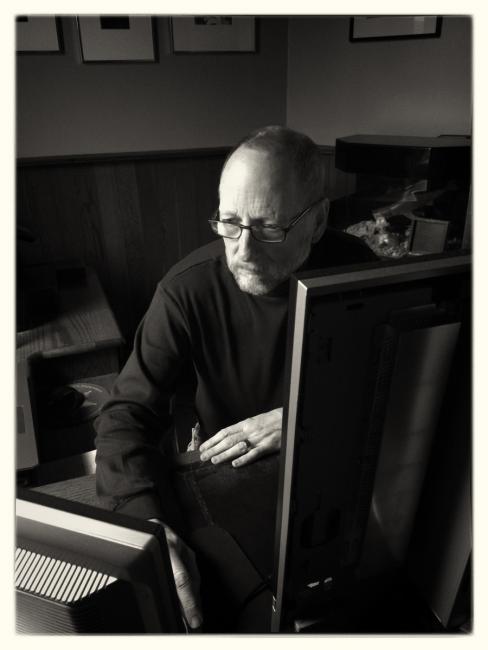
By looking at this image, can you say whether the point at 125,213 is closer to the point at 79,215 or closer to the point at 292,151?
the point at 79,215

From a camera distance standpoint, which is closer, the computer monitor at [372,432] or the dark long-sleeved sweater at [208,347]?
the computer monitor at [372,432]

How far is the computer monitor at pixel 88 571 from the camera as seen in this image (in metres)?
0.35

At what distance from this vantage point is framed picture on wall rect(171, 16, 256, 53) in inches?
94.9

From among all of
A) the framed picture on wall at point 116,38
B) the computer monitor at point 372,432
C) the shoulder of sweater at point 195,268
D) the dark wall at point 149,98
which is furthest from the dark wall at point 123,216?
the computer monitor at point 372,432

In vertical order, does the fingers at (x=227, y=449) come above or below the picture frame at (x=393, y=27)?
below

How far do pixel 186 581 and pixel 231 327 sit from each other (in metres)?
0.69

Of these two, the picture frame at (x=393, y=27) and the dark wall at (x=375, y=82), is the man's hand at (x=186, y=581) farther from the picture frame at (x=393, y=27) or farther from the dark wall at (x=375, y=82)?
the picture frame at (x=393, y=27)

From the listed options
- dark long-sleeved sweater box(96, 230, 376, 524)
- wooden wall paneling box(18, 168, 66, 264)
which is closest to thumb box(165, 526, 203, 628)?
dark long-sleeved sweater box(96, 230, 376, 524)

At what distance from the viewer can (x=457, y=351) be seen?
462mm

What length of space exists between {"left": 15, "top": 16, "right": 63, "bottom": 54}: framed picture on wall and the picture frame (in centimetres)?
144

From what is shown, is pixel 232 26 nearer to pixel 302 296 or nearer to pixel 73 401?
pixel 73 401

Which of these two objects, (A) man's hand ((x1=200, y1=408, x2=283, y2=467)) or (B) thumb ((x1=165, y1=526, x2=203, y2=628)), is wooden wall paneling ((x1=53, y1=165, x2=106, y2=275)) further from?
(B) thumb ((x1=165, y1=526, x2=203, y2=628))

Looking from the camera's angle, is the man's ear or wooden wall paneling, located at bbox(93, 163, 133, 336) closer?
the man's ear
